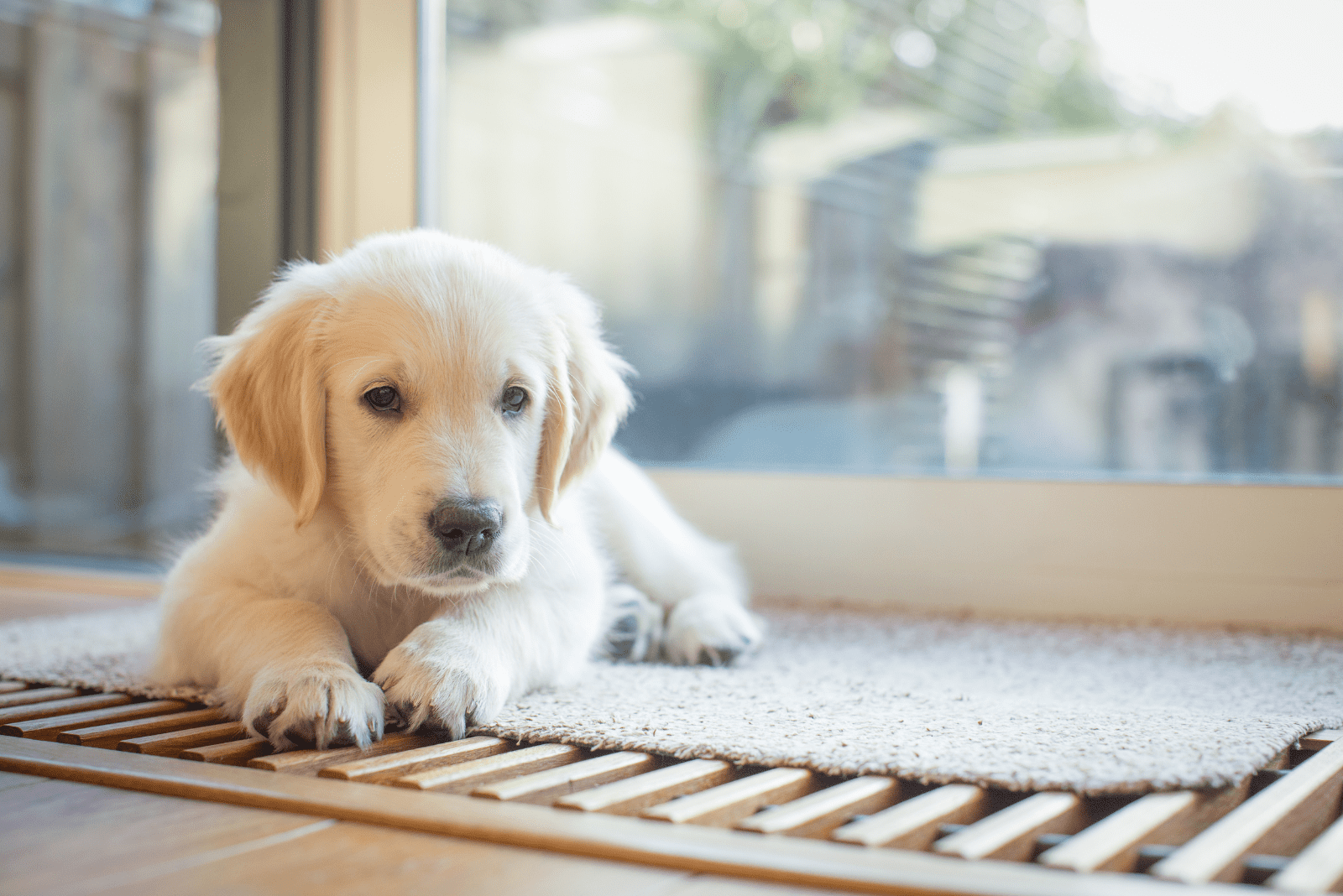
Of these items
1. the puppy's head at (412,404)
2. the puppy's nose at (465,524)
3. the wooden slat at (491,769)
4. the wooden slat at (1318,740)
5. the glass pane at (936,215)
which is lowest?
the wooden slat at (1318,740)

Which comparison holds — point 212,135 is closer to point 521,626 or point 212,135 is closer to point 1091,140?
point 521,626

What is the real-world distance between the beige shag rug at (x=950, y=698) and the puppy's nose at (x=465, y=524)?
0.21 meters

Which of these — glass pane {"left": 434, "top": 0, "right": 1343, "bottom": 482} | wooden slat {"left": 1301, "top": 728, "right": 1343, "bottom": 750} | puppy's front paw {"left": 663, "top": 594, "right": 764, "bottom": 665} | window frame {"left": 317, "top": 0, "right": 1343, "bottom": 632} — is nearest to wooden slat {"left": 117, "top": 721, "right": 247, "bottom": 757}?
puppy's front paw {"left": 663, "top": 594, "right": 764, "bottom": 665}

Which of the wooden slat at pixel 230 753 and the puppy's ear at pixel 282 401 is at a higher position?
the puppy's ear at pixel 282 401

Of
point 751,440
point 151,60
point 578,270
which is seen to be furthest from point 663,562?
point 151,60

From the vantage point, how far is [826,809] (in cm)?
93

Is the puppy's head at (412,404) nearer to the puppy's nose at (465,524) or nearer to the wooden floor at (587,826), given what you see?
the puppy's nose at (465,524)

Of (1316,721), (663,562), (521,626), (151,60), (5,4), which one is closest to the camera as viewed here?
(1316,721)

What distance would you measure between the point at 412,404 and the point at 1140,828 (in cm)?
99

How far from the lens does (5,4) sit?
10.7ft

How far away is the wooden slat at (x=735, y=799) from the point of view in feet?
3.02

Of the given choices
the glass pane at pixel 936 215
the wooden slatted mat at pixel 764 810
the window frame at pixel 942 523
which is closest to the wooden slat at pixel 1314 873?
the wooden slatted mat at pixel 764 810

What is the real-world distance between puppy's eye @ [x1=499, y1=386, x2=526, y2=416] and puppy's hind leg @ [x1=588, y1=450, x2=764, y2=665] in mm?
459

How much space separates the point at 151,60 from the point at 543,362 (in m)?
2.15
